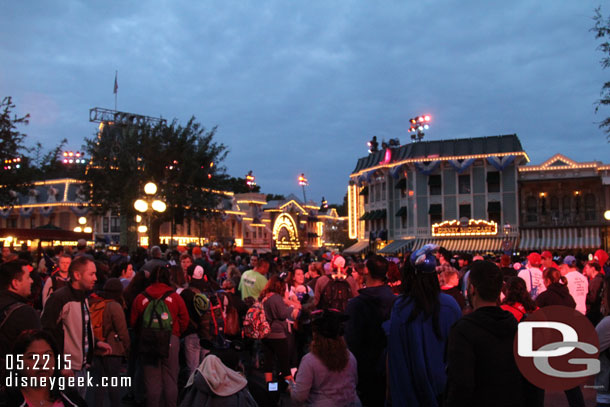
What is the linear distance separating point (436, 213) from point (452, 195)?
1.80 metres

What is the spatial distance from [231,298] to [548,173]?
126 ft

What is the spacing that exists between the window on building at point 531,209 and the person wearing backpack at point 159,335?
133ft

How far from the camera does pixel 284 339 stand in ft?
29.0

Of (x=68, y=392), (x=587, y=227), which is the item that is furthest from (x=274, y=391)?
(x=587, y=227)

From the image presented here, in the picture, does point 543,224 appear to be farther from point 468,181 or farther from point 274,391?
point 274,391

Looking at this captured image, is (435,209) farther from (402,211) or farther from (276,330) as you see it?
(276,330)

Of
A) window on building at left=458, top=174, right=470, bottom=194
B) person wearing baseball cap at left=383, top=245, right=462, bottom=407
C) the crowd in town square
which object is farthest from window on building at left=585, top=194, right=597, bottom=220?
person wearing baseball cap at left=383, top=245, right=462, bottom=407

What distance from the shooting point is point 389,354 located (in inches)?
182

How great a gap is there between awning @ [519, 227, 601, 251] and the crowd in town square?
33.4 meters

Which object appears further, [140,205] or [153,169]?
[153,169]

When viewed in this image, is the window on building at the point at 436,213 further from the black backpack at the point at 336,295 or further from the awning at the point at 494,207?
the black backpack at the point at 336,295

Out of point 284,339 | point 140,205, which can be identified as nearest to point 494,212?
point 140,205

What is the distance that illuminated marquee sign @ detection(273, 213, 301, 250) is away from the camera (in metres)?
43.4

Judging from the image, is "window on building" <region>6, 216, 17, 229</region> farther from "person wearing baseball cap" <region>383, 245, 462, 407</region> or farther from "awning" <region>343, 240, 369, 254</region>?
"person wearing baseball cap" <region>383, 245, 462, 407</region>
